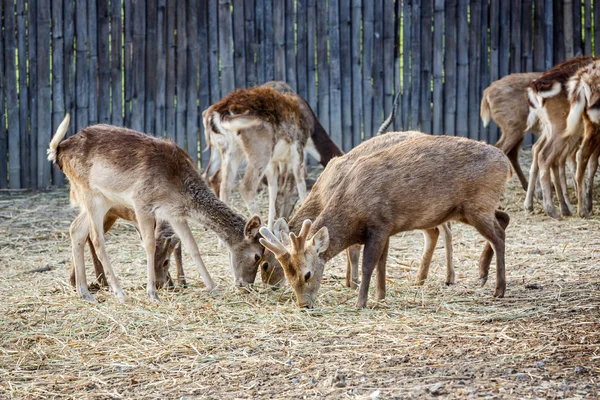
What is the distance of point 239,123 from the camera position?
1016 centimetres

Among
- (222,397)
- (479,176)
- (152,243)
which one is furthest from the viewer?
(152,243)

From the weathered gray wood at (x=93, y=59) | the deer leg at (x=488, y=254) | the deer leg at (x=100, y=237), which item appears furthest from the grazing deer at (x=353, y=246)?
the weathered gray wood at (x=93, y=59)

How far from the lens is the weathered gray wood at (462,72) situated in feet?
44.5

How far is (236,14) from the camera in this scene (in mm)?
13172

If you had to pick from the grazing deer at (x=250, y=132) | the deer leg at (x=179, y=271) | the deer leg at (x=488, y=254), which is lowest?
the deer leg at (x=179, y=271)

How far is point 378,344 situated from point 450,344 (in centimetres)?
43

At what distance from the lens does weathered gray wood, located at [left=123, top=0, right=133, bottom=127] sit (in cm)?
1292

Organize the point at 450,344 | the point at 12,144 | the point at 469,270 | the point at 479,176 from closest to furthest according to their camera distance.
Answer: the point at 450,344
the point at 479,176
the point at 469,270
the point at 12,144

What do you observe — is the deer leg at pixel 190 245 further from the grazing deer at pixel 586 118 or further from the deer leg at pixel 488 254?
the grazing deer at pixel 586 118

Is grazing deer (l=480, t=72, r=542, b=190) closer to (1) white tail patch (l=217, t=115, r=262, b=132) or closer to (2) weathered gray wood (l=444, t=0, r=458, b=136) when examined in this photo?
(2) weathered gray wood (l=444, t=0, r=458, b=136)

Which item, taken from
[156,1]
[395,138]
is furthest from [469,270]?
[156,1]

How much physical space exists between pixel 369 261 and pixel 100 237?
227 cm

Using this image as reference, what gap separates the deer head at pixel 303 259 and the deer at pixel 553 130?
16.3 feet

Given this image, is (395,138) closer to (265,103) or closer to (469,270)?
(469,270)
